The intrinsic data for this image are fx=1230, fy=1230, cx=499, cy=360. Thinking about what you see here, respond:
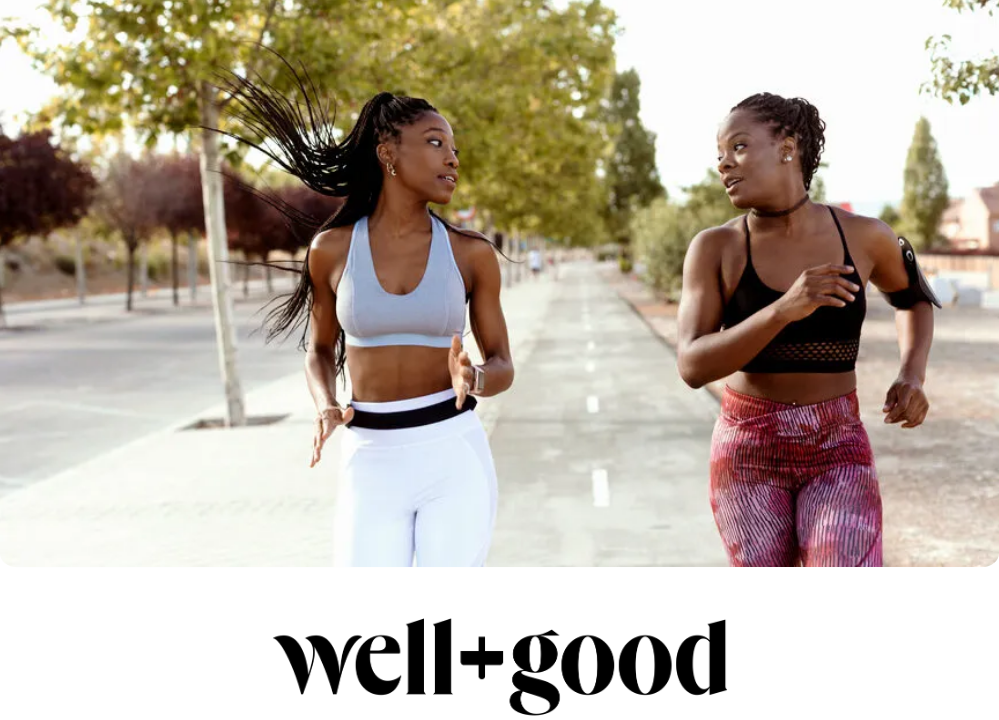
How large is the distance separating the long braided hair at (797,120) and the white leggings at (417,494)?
1.08 m

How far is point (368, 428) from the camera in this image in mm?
3320

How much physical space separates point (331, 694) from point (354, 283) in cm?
144

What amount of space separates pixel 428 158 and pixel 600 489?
17.2 feet

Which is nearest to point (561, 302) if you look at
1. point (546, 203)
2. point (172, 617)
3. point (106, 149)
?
point (546, 203)

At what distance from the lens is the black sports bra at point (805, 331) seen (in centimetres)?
297

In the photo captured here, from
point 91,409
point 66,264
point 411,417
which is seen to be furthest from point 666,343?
point 66,264

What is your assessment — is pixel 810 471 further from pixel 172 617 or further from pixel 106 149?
pixel 106 149

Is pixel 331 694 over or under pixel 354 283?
under

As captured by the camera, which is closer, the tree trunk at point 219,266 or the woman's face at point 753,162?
the woman's face at point 753,162

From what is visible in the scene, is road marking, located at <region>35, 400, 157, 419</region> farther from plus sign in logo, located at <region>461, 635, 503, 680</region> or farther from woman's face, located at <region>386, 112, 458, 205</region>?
woman's face, located at <region>386, 112, 458, 205</region>

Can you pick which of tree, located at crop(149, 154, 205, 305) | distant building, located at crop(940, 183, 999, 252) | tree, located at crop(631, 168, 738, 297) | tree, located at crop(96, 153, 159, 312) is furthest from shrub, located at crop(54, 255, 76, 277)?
distant building, located at crop(940, 183, 999, 252)

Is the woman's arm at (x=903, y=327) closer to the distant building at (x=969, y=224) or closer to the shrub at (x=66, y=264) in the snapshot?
the distant building at (x=969, y=224)

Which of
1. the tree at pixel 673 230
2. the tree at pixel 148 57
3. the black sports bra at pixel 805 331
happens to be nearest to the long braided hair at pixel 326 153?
the black sports bra at pixel 805 331

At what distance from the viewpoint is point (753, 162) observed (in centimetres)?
300
